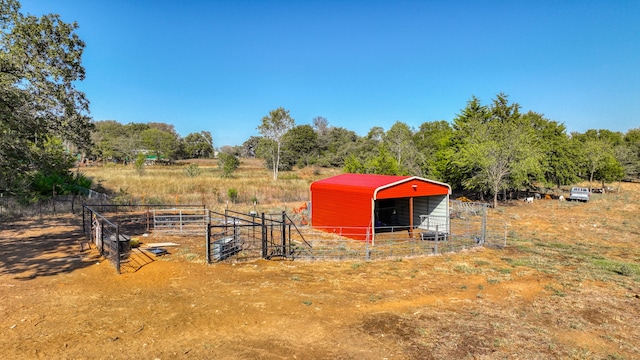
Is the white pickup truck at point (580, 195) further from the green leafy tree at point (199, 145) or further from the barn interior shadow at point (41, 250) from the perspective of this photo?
the green leafy tree at point (199, 145)

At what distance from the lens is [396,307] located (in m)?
9.20

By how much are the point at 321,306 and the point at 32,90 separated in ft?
47.1

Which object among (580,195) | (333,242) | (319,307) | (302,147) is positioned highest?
(302,147)

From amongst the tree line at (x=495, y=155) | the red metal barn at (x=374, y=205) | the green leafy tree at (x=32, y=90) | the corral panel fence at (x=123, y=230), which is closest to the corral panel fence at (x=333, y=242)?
the red metal barn at (x=374, y=205)

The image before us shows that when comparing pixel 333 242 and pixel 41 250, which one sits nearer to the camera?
pixel 41 250

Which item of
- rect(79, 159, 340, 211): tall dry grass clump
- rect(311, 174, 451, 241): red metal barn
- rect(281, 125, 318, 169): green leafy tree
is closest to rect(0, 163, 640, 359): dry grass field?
rect(311, 174, 451, 241): red metal barn

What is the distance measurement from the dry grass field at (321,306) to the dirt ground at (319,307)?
4cm

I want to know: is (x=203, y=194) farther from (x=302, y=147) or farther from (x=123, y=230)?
(x=302, y=147)

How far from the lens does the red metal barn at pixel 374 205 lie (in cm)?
1688

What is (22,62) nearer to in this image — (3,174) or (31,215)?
(3,174)

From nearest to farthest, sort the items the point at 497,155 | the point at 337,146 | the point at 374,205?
the point at 374,205, the point at 497,155, the point at 337,146

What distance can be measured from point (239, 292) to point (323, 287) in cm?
252

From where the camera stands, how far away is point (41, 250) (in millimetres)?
13734

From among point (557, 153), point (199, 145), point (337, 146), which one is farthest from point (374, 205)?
point (199, 145)
